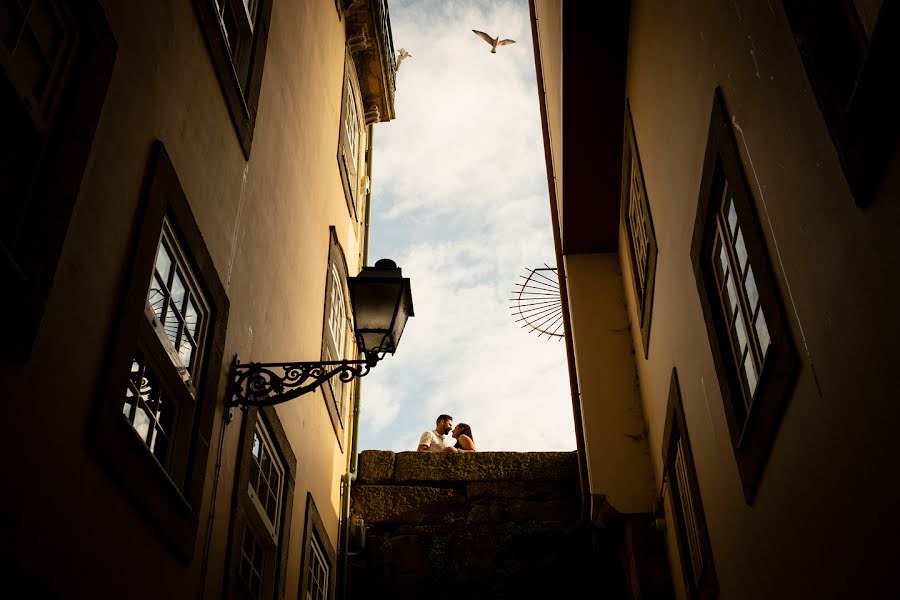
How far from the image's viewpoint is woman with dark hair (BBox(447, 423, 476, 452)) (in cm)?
1212

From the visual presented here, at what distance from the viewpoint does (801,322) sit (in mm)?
3824

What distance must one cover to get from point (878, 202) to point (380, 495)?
8.59m

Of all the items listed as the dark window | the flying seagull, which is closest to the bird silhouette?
the flying seagull

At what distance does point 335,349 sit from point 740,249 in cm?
587

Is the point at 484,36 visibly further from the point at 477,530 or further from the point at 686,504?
the point at 686,504

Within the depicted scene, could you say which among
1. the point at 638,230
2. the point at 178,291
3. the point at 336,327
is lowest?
the point at 178,291

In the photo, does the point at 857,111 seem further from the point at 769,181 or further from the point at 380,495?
the point at 380,495

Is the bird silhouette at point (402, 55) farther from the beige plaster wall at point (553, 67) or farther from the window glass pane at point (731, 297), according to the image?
the window glass pane at point (731, 297)

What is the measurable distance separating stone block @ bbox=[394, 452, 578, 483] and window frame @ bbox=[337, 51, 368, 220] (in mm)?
3126

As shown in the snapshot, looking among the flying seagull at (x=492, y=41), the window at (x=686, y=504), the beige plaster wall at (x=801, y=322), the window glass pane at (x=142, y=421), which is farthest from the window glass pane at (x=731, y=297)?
the flying seagull at (x=492, y=41)

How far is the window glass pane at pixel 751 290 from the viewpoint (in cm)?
474

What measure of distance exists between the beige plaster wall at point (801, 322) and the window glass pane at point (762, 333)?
1.63 ft

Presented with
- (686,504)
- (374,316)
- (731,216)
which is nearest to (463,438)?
(686,504)

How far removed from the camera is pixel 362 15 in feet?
42.7
